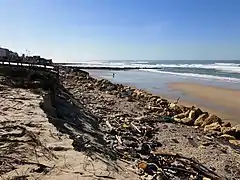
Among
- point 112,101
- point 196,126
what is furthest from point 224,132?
point 112,101

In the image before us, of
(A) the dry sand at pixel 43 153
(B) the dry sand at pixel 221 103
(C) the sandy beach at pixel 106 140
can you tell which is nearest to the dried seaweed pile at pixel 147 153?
(C) the sandy beach at pixel 106 140

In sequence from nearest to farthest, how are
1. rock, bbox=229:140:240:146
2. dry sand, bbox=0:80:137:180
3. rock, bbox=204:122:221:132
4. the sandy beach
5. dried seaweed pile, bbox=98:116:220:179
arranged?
1. dry sand, bbox=0:80:137:180
2. the sandy beach
3. dried seaweed pile, bbox=98:116:220:179
4. rock, bbox=229:140:240:146
5. rock, bbox=204:122:221:132

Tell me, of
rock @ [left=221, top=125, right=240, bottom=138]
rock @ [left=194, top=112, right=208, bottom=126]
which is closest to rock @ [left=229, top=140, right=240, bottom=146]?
rock @ [left=221, top=125, right=240, bottom=138]

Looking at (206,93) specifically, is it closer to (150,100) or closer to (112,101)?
(150,100)

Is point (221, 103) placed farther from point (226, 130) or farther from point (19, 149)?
point (19, 149)

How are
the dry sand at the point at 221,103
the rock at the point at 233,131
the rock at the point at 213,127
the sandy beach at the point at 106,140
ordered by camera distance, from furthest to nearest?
the dry sand at the point at 221,103 < the rock at the point at 213,127 < the rock at the point at 233,131 < the sandy beach at the point at 106,140

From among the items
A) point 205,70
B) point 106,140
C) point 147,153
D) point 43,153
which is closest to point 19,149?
point 43,153

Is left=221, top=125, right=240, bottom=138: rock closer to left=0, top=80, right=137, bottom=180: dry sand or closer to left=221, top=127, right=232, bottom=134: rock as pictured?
left=221, top=127, right=232, bottom=134: rock

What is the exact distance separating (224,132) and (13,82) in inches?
354

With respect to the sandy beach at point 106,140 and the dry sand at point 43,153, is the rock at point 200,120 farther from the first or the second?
the dry sand at point 43,153

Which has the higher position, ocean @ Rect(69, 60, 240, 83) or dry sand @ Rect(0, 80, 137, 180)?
dry sand @ Rect(0, 80, 137, 180)

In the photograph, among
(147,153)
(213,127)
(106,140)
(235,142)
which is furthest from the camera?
(213,127)

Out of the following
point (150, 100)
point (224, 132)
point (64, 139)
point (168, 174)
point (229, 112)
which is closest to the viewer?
point (64, 139)

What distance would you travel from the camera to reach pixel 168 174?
7.14m
